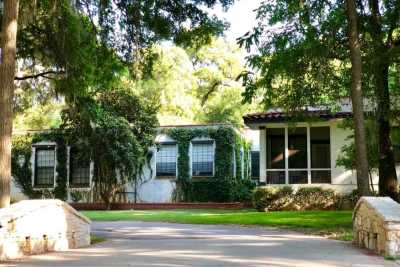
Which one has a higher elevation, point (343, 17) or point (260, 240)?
point (343, 17)

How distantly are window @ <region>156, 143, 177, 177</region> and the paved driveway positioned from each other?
1562 cm

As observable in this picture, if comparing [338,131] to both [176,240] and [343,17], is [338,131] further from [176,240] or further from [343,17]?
[176,240]

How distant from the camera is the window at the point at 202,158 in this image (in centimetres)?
3136

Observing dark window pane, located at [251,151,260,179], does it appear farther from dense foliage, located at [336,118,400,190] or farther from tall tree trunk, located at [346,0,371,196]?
tall tree trunk, located at [346,0,371,196]

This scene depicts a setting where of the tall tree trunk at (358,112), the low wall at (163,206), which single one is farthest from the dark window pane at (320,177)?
the tall tree trunk at (358,112)

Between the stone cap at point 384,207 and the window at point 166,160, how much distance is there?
2027 centimetres

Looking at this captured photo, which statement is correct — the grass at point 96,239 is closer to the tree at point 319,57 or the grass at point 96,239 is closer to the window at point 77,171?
the tree at point 319,57

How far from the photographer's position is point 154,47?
1820 cm

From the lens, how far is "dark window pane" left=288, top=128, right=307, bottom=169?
92.4ft

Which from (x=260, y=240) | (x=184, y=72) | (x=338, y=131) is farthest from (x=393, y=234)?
(x=184, y=72)

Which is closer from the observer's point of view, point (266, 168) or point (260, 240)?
point (260, 240)

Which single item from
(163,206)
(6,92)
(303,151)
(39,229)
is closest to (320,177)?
(303,151)

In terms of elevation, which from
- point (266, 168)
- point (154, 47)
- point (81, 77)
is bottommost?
point (266, 168)

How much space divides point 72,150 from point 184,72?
624 inches
